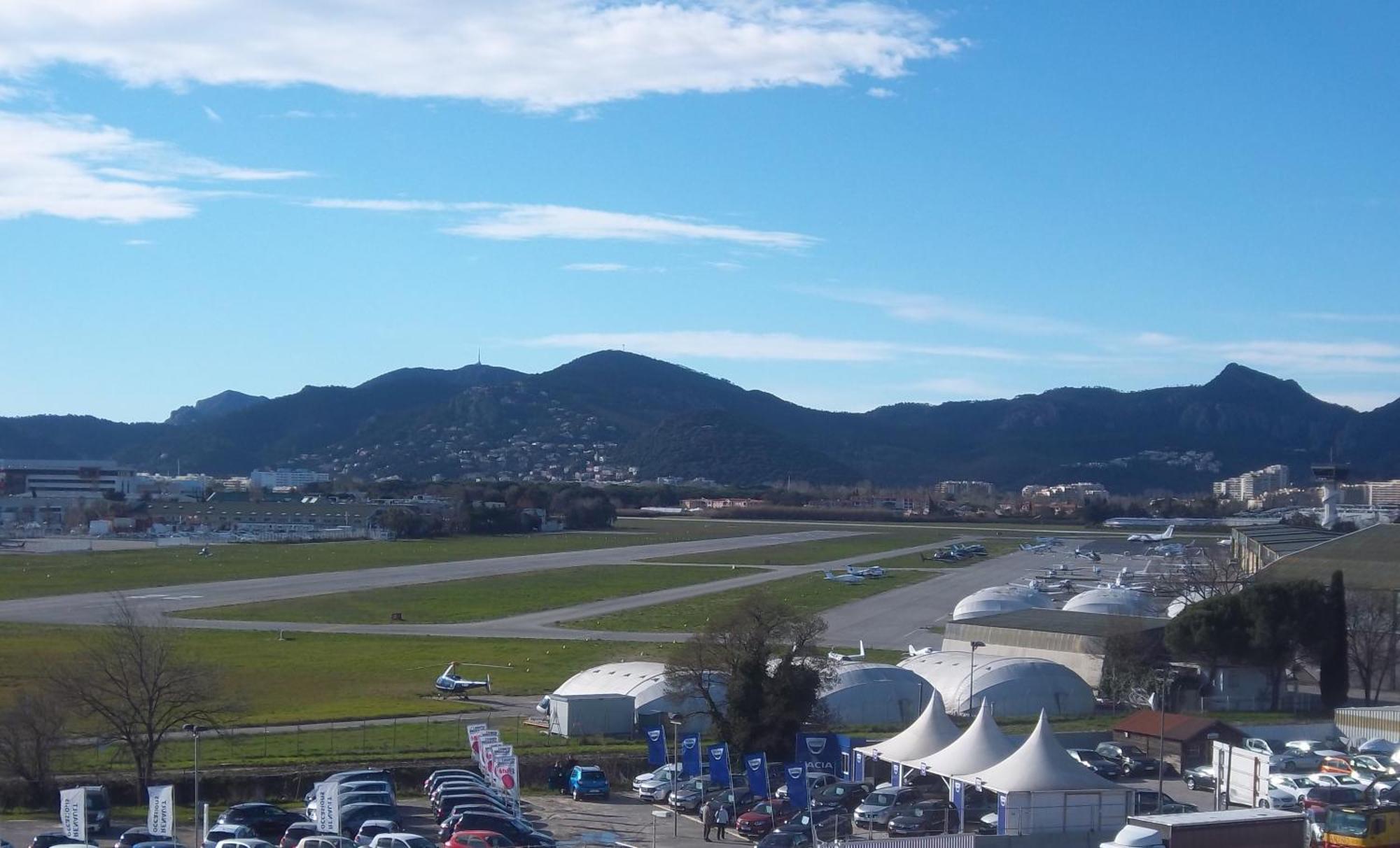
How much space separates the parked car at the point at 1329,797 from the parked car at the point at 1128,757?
14.2ft

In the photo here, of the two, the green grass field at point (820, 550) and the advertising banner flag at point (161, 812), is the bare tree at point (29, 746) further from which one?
the green grass field at point (820, 550)

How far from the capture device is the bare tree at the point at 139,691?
28.8 m

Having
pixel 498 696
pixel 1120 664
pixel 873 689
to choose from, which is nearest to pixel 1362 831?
pixel 873 689

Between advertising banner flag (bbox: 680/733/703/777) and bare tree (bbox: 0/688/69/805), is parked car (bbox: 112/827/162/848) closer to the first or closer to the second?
bare tree (bbox: 0/688/69/805)

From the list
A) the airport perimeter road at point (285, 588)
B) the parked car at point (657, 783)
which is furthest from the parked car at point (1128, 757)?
the airport perimeter road at point (285, 588)

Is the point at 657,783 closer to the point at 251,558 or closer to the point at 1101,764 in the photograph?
the point at 1101,764

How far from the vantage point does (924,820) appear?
25.1 meters

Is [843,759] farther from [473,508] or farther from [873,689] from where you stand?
[473,508]

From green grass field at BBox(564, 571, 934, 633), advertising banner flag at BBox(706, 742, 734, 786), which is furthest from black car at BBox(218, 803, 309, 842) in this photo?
green grass field at BBox(564, 571, 934, 633)

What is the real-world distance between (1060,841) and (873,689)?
14.2 metres

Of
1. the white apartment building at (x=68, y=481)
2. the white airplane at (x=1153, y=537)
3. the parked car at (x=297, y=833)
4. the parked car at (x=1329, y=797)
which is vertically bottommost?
the white airplane at (x=1153, y=537)

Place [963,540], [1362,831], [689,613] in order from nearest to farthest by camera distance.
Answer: [1362,831] < [689,613] < [963,540]

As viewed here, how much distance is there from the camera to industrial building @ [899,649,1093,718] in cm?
3856

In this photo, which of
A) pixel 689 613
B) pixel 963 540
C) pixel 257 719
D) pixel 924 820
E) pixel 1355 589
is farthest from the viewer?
pixel 963 540
